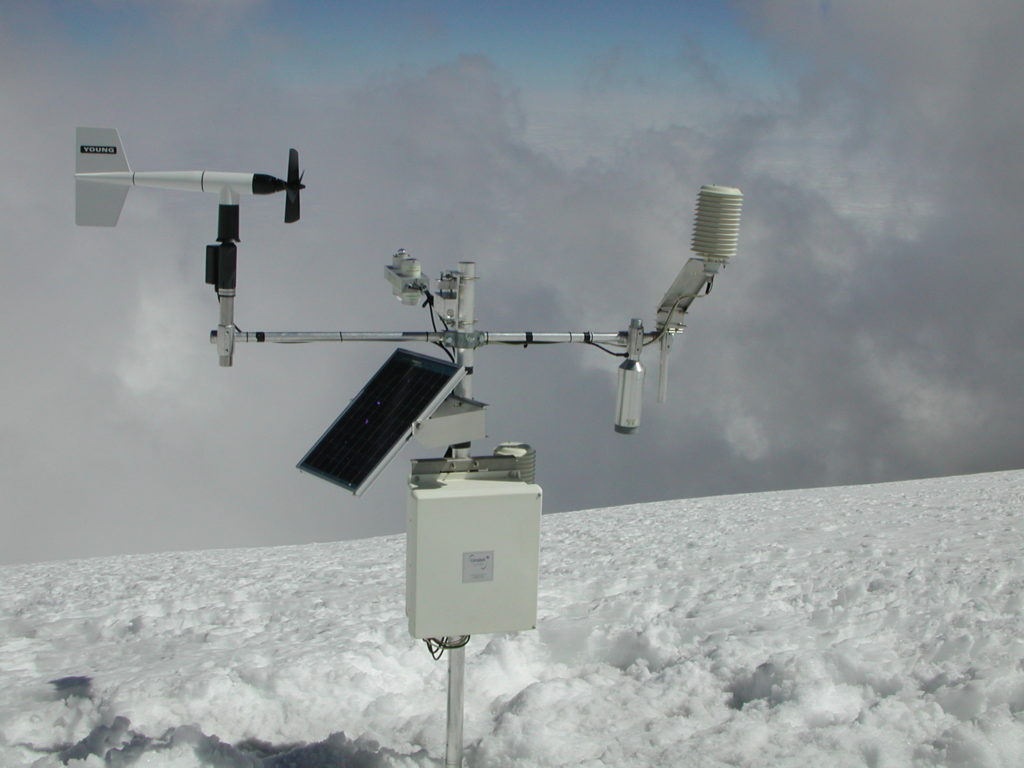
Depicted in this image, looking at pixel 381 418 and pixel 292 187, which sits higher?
pixel 292 187

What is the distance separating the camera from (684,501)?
13.5 meters

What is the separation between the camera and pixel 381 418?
5684 millimetres

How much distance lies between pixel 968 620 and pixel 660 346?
3.04 meters

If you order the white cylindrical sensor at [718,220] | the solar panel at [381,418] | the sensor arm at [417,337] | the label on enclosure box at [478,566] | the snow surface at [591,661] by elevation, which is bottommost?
the snow surface at [591,661]

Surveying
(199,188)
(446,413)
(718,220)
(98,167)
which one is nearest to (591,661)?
(446,413)

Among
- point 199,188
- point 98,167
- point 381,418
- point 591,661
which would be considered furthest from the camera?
point 591,661

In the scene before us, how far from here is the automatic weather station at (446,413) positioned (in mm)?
5418

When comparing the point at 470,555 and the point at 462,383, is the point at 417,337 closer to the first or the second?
the point at 462,383

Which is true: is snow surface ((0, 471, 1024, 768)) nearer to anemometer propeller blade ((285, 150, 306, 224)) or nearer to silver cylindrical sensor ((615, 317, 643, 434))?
silver cylindrical sensor ((615, 317, 643, 434))

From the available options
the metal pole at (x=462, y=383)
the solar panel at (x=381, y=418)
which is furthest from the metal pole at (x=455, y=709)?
the solar panel at (x=381, y=418)

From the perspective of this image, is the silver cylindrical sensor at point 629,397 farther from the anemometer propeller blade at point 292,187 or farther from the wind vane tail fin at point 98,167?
the wind vane tail fin at point 98,167

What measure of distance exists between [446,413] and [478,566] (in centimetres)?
86

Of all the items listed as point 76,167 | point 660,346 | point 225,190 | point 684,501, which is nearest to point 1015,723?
point 660,346

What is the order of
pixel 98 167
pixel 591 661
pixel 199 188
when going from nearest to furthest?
pixel 199 188 → pixel 98 167 → pixel 591 661
